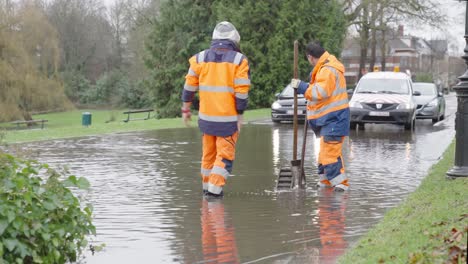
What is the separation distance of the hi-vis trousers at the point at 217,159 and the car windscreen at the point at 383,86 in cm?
1339

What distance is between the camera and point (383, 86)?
72.7 ft

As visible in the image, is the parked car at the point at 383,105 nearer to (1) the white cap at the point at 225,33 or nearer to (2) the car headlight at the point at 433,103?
(2) the car headlight at the point at 433,103

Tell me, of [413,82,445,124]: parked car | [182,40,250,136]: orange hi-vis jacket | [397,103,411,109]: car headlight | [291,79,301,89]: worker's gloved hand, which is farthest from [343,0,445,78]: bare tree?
[182,40,250,136]: orange hi-vis jacket

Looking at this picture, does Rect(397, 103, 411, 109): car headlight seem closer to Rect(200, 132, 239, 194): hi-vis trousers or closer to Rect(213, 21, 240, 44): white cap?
Rect(200, 132, 239, 194): hi-vis trousers

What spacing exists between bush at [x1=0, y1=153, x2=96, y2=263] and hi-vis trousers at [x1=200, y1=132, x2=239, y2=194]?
3.18 m

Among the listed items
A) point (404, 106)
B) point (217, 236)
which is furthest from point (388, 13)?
point (217, 236)

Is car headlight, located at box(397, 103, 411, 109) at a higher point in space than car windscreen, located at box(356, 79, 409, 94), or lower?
lower

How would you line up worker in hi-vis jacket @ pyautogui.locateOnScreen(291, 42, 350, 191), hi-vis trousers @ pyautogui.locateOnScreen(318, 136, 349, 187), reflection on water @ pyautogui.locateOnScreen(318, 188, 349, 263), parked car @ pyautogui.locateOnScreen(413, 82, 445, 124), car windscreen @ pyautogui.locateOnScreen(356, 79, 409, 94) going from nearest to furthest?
reflection on water @ pyautogui.locateOnScreen(318, 188, 349, 263), worker in hi-vis jacket @ pyautogui.locateOnScreen(291, 42, 350, 191), hi-vis trousers @ pyautogui.locateOnScreen(318, 136, 349, 187), car windscreen @ pyautogui.locateOnScreen(356, 79, 409, 94), parked car @ pyautogui.locateOnScreen(413, 82, 445, 124)

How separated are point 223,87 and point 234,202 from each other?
1.31m

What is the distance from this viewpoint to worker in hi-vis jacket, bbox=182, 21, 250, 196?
8.68 m

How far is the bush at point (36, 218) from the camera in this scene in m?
5.08

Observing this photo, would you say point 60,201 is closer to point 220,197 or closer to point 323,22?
point 220,197

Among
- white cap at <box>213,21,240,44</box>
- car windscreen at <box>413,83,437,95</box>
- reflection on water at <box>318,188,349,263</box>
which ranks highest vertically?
white cap at <box>213,21,240,44</box>

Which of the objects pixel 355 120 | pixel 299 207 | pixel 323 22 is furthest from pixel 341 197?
pixel 323 22
